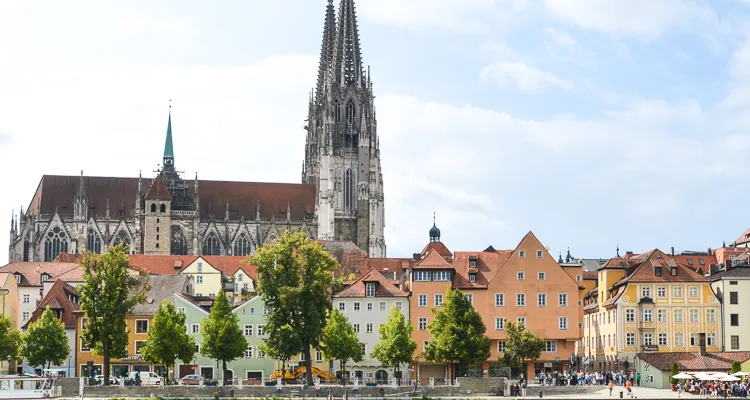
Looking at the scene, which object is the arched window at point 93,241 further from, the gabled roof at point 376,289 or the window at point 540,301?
the window at point 540,301

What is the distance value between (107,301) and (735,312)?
47.0 metres

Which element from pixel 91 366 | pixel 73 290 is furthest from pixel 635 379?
pixel 73 290

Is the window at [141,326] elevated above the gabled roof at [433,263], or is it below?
below

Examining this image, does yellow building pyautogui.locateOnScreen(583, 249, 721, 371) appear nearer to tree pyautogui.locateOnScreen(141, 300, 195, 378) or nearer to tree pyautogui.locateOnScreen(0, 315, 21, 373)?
tree pyautogui.locateOnScreen(141, 300, 195, 378)

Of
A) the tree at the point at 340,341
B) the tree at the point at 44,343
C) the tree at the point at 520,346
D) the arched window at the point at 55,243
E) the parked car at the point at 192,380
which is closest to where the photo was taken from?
the parked car at the point at 192,380

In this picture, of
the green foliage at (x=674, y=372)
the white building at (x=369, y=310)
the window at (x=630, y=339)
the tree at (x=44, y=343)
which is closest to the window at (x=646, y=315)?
the window at (x=630, y=339)

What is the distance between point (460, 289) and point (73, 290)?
39960 mm

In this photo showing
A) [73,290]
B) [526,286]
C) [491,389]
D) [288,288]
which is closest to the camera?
[491,389]

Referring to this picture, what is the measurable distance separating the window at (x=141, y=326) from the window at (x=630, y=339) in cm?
3912

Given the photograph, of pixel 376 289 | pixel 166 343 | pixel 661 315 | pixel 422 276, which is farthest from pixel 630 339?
pixel 166 343

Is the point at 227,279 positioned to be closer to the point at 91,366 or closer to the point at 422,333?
the point at 91,366

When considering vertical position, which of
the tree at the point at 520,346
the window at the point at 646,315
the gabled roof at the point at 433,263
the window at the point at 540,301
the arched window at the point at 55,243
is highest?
the arched window at the point at 55,243

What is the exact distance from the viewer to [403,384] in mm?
86812

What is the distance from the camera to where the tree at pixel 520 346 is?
92750mm
